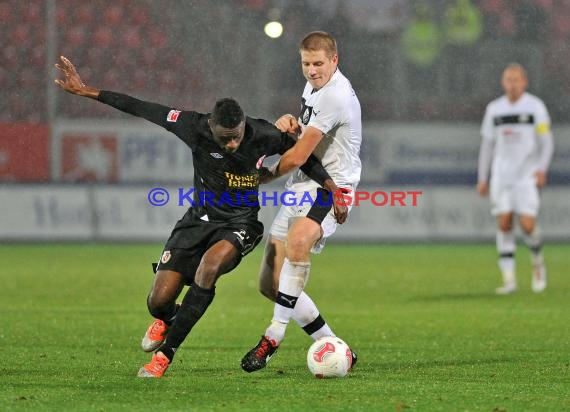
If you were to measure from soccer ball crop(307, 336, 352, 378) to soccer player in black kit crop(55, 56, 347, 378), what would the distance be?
27.4 inches

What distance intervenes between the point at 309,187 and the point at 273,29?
13787 millimetres

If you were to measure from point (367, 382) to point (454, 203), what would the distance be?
14.0m

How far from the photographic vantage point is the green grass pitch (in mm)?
5914

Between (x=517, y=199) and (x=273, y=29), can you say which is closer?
(x=517, y=199)

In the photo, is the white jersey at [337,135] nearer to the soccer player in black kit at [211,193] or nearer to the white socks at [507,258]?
the soccer player in black kit at [211,193]

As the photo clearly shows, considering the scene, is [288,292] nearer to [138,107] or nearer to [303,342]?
[138,107]

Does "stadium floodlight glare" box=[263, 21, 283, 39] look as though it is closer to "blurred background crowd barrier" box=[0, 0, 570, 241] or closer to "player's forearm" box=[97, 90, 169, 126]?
"blurred background crowd barrier" box=[0, 0, 570, 241]

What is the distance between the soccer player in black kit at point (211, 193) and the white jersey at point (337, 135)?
0.27 metres

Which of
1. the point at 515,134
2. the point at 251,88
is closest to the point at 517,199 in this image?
the point at 515,134

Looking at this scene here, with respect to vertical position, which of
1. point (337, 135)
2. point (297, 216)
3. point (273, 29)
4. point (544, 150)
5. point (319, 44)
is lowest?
point (544, 150)

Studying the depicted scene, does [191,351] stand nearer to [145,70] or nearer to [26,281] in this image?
[26,281]

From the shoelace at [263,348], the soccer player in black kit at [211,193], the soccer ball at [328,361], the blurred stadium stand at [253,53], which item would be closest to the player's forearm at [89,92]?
the soccer player in black kit at [211,193]

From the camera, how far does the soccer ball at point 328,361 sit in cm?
675

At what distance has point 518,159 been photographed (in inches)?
523
